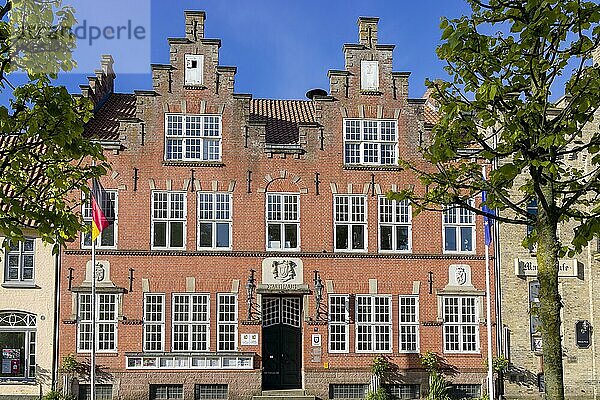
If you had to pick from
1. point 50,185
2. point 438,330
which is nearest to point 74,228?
point 50,185

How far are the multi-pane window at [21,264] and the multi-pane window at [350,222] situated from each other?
34.2 feet

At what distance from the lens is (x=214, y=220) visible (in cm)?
2947

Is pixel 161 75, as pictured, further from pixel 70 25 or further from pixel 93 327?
pixel 70 25

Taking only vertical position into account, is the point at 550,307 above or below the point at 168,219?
below

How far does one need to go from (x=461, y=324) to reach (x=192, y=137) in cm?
1141

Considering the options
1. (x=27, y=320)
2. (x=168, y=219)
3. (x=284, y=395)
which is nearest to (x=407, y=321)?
(x=284, y=395)

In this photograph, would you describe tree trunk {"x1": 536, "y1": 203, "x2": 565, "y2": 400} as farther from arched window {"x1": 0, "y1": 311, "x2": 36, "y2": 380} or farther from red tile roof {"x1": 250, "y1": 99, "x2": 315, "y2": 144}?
arched window {"x1": 0, "y1": 311, "x2": 36, "y2": 380}

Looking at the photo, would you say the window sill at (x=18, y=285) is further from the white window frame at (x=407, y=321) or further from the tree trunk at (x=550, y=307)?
the tree trunk at (x=550, y=307)

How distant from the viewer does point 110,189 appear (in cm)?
2933

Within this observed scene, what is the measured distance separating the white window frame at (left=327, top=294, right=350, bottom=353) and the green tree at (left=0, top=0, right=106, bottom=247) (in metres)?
18.0

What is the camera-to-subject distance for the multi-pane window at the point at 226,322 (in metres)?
29.0

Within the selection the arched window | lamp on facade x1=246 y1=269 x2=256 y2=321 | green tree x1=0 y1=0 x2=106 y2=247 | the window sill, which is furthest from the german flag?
green tree x1=0 y1=0 x2=106 y2=247

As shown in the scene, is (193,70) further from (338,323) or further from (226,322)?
(338,323)

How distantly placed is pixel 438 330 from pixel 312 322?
4391 mm
